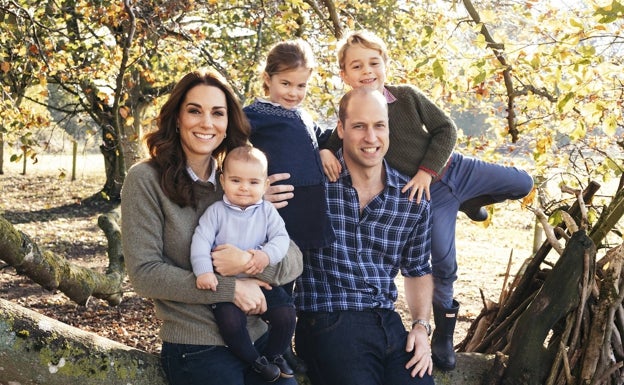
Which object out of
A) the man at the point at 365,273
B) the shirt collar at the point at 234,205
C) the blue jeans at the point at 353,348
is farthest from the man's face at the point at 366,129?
the blue jeans at the point at 353,348

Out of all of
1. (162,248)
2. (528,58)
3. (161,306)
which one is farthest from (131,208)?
(528,58)

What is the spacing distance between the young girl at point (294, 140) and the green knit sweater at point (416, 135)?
0.77ft

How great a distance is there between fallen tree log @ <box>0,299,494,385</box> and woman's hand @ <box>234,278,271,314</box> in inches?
15.1

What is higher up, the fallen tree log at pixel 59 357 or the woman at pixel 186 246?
the woman at pixel 186 246

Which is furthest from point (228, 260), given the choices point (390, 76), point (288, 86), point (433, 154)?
point (390, 76)

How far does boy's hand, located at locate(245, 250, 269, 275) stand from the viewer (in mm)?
2748

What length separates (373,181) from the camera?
3.30m

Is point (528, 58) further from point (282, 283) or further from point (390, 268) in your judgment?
point (282, 283)

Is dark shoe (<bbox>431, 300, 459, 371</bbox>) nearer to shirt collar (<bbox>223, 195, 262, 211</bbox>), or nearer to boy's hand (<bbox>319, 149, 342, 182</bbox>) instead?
boy's hand (<bbox>319, 149, 342, 182</bbox>)

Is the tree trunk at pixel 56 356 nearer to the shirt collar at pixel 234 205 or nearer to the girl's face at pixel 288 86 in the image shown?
the shirt collar at pixel 234 205

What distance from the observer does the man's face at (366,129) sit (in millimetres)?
3168

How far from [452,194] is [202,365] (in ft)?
6.01

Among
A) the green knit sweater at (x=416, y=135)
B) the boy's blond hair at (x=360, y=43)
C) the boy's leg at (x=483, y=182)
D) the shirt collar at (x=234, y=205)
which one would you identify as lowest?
the shirt collar at (x=234, y=205)

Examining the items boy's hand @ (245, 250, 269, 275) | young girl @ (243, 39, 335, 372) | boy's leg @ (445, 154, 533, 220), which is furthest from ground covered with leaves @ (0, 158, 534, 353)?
Answer: boy's hand @ (245, 250, 269, 275)
